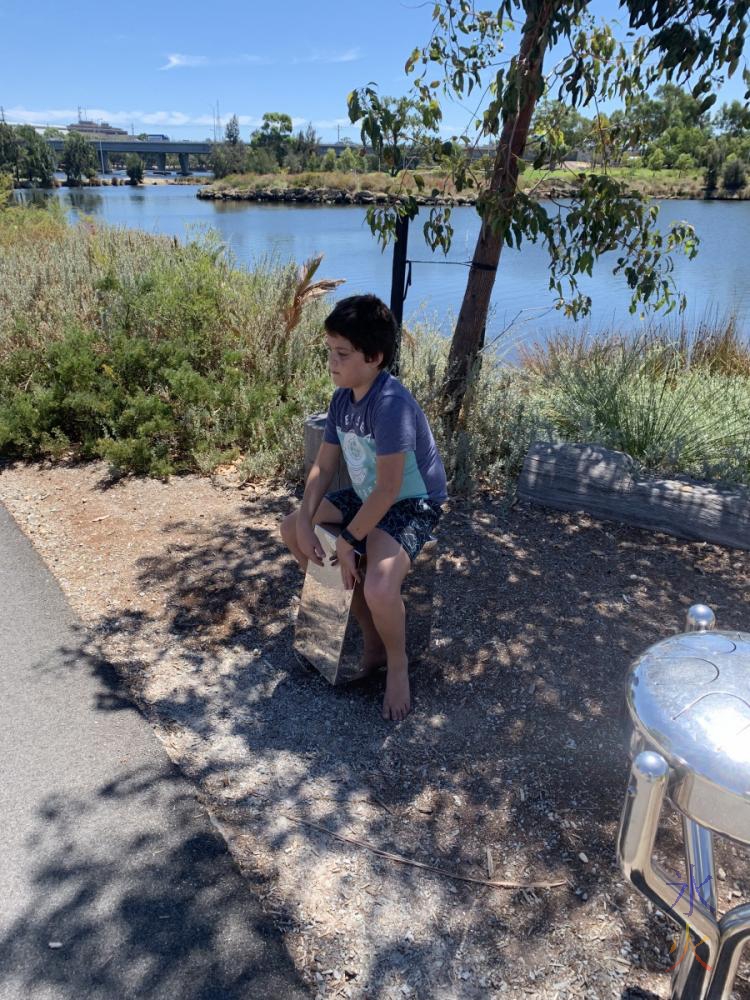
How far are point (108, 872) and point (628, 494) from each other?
11.2 ft

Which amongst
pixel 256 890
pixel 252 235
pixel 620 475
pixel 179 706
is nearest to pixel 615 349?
pixel 620 475

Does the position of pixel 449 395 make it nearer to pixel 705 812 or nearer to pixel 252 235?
pixel 705 812

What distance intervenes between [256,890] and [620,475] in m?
3.23

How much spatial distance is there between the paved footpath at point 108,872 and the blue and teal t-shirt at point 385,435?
128 cm

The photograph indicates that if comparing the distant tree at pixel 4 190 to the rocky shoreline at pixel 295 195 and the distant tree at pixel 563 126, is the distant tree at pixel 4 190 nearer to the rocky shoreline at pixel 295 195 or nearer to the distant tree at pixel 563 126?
the distant tree at pixel 563 126

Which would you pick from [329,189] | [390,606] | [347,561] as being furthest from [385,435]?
[329,189]

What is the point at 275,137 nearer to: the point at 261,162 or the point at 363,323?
the point at 261,162

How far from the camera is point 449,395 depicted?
543 centimetres

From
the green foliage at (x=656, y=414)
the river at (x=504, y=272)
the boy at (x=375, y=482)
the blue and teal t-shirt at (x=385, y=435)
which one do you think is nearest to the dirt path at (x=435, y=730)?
the boy at (x=375, y=482)

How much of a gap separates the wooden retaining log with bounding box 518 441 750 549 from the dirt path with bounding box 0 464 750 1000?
11 cm

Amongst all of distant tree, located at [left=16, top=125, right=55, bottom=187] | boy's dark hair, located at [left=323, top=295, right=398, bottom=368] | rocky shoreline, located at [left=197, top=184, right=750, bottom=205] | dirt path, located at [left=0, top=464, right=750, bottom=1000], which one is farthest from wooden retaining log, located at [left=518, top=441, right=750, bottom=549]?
distant tree, located at [left=16, top=125, right=55, bottom=187]

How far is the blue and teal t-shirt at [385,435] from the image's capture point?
2723 millimetres

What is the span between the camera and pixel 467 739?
111 inches

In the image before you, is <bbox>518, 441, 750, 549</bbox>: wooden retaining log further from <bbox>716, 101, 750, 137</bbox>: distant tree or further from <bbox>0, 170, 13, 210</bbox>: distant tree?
<bbox>0, 170, 13, 210</bbox>: distant tree
